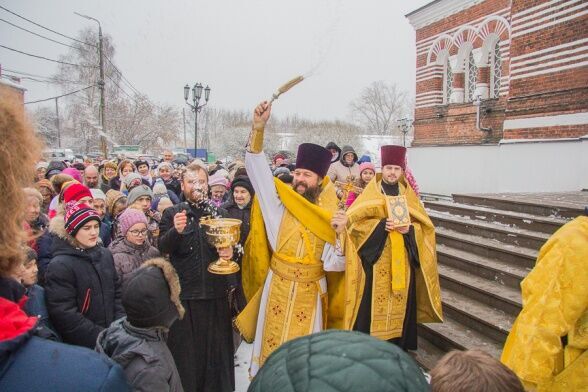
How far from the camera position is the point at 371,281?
4438 millimetres

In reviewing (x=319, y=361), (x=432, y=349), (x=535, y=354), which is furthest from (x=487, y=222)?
(x=319, y=361)

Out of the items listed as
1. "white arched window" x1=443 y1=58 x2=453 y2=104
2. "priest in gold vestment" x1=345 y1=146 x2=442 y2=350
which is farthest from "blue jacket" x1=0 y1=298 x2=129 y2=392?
"white arched window" x1=443 y1=58 x2=453 y2=104

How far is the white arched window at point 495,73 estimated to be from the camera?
45.6 feet

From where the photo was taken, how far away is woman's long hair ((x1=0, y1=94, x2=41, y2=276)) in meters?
1.01

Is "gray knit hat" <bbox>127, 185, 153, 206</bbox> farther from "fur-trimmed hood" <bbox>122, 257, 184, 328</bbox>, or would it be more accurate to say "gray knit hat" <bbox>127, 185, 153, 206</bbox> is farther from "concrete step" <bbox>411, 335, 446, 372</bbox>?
"concrete step" <bbox>411, 335, 446, 372</bbox>

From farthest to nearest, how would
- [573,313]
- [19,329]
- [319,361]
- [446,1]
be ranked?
[446,1], [573,313], [19,329], [319,361]

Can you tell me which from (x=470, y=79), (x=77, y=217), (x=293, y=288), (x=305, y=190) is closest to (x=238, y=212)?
(x=305, y=190)

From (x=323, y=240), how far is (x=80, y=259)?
1900 mm

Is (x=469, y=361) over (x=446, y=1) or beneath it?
beneath

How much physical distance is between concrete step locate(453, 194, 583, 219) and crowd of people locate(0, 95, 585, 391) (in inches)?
105

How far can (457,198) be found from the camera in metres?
8.16

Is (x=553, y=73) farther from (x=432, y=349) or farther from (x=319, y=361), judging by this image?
(x=319, y=361)

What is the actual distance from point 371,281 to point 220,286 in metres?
1.66

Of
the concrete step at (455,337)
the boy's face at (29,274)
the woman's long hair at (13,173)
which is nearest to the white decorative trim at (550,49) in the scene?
the concrete step at (455,337)
